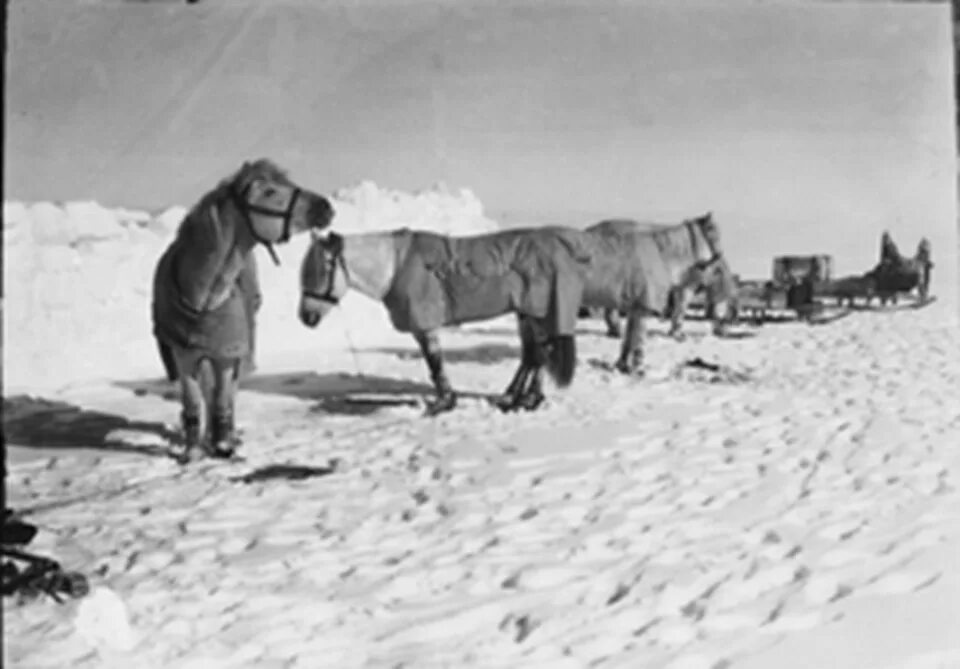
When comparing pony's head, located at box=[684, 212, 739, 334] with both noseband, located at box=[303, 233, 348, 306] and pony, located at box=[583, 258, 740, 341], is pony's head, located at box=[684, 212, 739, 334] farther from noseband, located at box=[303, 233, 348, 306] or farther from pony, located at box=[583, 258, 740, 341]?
noseband, located at box=[303, 233, 348, 306]

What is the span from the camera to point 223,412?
4.10 feet

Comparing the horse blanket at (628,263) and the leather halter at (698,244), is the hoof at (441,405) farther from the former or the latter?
the leather halter at (698,244)

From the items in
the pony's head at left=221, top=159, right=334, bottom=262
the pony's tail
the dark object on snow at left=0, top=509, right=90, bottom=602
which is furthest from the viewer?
the pony's tail

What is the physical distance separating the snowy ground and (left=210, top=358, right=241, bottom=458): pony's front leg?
3cm

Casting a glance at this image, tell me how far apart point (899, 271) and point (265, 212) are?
96 centimetres

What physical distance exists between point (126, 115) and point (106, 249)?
0.20 meters

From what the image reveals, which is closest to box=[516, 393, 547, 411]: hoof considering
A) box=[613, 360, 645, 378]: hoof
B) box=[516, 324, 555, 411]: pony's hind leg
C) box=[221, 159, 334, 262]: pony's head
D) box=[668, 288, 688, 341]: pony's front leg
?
box=[516, 324, 555, 411]: pony's hind leg

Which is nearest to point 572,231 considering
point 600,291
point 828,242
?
point 600,291

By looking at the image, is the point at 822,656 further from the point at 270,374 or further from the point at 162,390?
the point at 162,390

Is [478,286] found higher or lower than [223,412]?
higher

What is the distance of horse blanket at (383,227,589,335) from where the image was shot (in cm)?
131

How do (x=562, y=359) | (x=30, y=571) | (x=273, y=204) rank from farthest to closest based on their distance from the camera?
(x=562, y=359) → (x=273, y=204) → (x=30, y=571)

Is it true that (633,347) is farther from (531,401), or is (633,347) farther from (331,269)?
(331,269)

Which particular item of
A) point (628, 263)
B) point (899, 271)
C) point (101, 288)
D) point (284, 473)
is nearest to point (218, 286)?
point (101, 288)
